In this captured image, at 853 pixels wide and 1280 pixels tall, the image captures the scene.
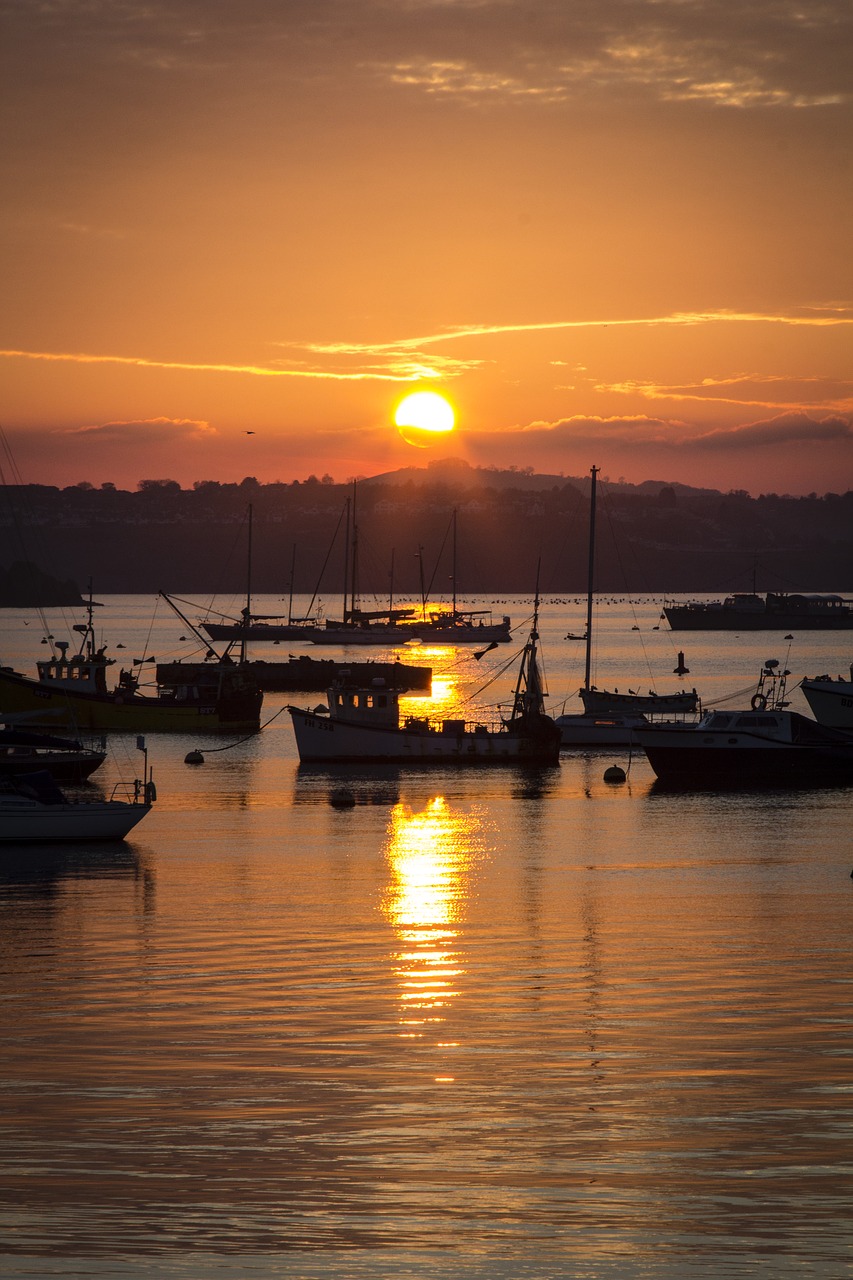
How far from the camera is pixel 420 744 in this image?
2525 inches

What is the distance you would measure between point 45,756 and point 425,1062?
35.5 meters

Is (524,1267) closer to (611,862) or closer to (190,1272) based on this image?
(190,1272)

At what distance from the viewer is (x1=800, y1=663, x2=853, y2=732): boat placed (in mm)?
75500

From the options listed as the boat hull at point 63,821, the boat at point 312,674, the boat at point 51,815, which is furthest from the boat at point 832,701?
the boat at point 312,674

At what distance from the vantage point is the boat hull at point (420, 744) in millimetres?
64188

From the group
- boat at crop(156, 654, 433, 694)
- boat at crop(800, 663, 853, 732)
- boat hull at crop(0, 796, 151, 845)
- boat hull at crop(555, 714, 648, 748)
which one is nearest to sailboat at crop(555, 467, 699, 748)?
boat hull at crop(555, 714, 648, 748)

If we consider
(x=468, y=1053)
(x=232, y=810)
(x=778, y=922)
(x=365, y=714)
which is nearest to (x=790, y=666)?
(x=365, y=714)

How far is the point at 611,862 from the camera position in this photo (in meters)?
40.3

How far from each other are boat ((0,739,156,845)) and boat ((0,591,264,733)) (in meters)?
28.6

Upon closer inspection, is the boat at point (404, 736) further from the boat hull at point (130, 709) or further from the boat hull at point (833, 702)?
the boat hull at point (833, 702)

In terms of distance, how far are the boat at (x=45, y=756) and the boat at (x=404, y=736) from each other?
1143 cm

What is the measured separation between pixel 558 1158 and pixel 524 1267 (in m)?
3.05

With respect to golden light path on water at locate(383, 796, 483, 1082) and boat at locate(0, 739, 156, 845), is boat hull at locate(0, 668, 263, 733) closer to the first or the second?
golden light path on water at locate(383, 796, 483, 1082)

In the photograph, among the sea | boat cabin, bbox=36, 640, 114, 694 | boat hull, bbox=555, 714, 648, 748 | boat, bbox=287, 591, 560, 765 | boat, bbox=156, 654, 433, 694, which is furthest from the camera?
boat, bbox=156, 654, 433, 694
